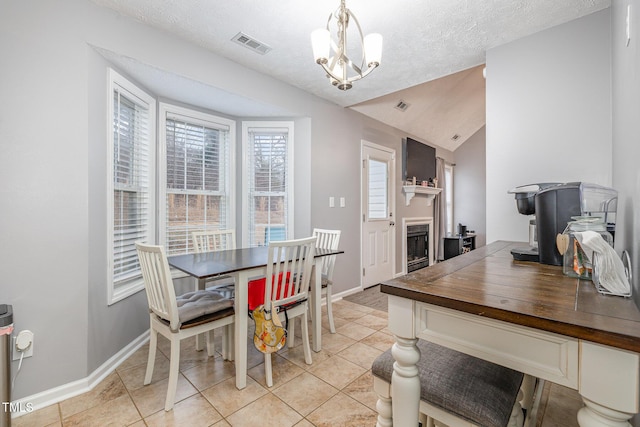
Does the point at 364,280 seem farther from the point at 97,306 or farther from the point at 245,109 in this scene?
the point at 97,306

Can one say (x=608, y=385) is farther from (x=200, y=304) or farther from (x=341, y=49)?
(x=200, y=304)

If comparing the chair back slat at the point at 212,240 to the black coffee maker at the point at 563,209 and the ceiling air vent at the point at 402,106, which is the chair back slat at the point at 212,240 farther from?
the ceiling air vent at the point at 402,106

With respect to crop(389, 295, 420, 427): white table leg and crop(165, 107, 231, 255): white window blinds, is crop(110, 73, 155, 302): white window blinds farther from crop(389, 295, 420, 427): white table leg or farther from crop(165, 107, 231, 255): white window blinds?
crop(389, 295, 420, 427): white table leg

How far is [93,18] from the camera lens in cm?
184

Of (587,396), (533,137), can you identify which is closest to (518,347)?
(587,396)

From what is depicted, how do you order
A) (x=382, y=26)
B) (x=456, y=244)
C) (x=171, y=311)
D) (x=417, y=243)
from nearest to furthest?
(x=171, y=311)
(x=382, y=26)
(x=417, y=243)
(x=456, y=244)

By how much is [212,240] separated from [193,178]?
0.71 m

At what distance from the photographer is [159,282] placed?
1.66m

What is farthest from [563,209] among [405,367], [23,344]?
[23,344]

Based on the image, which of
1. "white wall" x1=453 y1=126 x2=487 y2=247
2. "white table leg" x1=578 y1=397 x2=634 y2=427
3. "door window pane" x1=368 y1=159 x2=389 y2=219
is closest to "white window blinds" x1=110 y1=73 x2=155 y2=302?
"white table leg" x1=578 y1=397 x2=634 y2=427

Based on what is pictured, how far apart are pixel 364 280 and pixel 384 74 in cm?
261

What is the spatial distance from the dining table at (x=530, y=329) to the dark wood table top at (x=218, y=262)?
44.8 inches

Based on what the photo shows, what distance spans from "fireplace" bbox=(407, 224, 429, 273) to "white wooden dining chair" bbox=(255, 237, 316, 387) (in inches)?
126

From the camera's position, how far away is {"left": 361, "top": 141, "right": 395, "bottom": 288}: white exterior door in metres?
4.00
